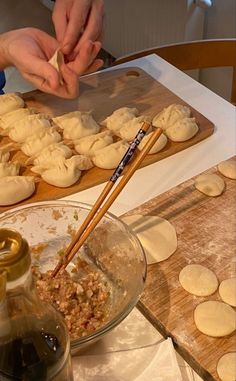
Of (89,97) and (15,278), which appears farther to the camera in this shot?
(89,97)

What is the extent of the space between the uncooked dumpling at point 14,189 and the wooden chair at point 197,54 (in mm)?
680

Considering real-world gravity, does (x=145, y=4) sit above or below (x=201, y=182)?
below

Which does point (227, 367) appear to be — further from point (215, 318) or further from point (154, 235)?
point (154, 235)

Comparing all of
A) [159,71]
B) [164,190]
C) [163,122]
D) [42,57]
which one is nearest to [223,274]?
[164,190]

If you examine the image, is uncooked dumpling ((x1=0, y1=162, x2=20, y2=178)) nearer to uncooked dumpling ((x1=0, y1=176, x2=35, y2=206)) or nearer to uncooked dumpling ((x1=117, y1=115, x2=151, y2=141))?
uncooked dumpling ((x1=0, y1=176, x2=35, y2=206))

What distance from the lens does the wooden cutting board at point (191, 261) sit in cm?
88

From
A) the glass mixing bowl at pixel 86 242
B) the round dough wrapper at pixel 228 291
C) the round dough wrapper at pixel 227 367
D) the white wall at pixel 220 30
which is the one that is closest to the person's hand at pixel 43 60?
the glass mixing bowl at pixel 86 242

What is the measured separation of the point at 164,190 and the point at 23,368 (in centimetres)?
73

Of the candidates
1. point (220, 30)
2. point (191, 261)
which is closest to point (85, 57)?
point (191, 261)

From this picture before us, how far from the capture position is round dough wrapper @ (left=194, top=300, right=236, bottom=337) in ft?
2.91

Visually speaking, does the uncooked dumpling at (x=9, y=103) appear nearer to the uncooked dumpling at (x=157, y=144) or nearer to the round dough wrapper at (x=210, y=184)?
the uncooked dumpling at (x=157, y=144)

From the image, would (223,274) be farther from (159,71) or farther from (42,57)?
(159,71)

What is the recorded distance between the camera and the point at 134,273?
0.93 m

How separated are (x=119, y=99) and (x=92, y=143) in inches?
9.7
